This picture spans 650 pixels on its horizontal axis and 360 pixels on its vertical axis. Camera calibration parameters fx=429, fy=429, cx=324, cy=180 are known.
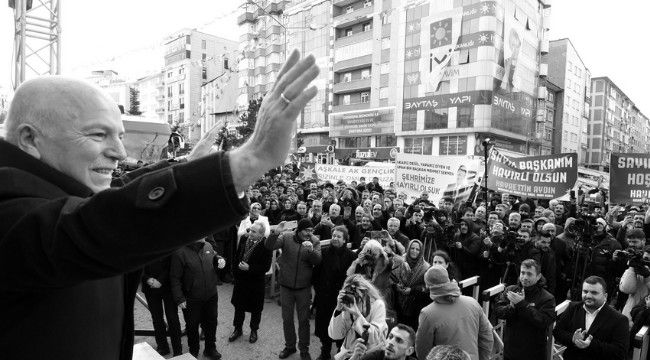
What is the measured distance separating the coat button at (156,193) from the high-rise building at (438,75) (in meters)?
33.2

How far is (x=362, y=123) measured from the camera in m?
44.2

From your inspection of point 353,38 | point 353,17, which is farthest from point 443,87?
point 353,17

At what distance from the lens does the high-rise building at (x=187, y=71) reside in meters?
73.2

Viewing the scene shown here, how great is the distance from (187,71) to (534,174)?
236 ft

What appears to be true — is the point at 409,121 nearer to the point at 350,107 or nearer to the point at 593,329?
the point at 350,107

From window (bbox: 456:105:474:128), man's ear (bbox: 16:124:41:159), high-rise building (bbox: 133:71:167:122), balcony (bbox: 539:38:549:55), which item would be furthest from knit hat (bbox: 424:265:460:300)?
high-rise building (bbox: 133:71:167:122)

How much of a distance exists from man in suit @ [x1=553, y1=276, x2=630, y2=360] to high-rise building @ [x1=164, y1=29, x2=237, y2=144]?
69.7 meters

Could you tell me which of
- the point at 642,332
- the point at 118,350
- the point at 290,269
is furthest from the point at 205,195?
the point at 290,269

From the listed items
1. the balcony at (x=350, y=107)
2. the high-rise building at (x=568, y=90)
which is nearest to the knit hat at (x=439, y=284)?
the balcony at (x=350, y=107)

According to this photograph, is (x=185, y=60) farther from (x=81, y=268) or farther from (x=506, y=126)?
(x=81, y=268)

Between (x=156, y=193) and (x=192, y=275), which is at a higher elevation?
(x=156, y=193)

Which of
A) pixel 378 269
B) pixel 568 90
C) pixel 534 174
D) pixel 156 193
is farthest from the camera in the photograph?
pixel 568 90

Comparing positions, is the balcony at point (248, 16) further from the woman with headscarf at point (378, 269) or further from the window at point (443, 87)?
the woman with headscarf at point (378, 269)

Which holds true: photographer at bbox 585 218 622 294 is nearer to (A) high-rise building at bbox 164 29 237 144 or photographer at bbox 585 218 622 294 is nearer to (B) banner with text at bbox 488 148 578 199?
(B) banner with text at bbox 488 148 578 199
